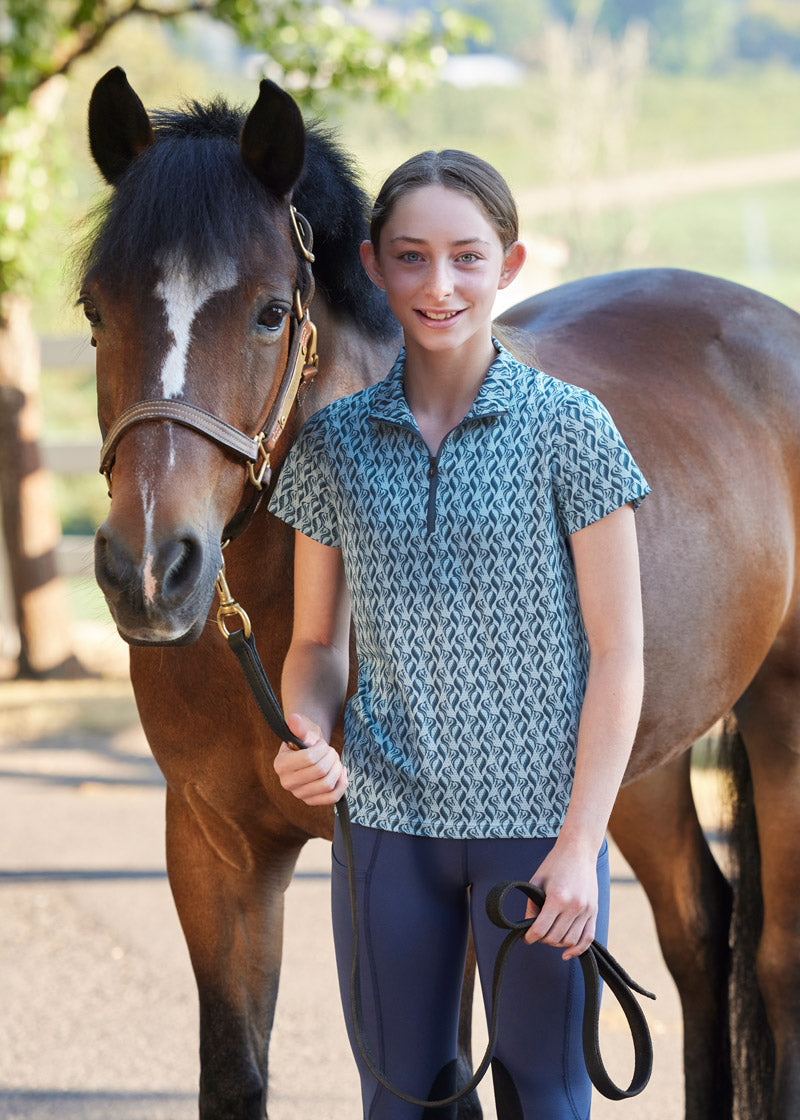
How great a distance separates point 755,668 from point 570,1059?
126 centimetres

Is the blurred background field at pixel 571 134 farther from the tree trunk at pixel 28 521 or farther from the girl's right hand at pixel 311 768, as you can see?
the girl's right hand at pixel 311 768

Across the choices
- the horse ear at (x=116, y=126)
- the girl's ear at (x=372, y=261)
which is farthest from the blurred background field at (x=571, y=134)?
the girl's ear at (x=372, y=261)

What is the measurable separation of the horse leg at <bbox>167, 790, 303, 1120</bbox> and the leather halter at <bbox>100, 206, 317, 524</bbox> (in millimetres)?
717

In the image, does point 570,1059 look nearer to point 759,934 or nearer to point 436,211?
point 436,211

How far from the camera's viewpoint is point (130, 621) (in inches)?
49.8

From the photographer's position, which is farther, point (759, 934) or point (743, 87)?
point (743, 87)

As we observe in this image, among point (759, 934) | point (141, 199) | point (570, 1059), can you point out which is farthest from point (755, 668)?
point (141, 199)

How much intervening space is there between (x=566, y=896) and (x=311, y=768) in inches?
12.6

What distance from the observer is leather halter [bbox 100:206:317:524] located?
132 cm

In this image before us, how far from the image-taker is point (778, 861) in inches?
98.1

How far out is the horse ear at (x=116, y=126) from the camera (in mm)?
1557

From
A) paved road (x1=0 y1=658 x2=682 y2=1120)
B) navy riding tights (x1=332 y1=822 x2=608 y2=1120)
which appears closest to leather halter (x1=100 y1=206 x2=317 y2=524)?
navy riding tights (x1=332 y1=822 x2=608 y2=1120)

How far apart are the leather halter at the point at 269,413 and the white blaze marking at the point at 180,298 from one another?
1.4 inches

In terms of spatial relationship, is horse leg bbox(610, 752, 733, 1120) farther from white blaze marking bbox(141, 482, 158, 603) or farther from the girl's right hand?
white blaze marking bbox(141, 482, 158, 603)
